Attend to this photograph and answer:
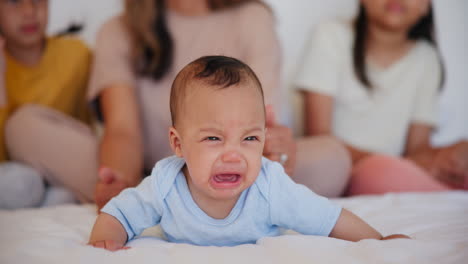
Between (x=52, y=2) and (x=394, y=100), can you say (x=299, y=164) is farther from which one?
(x=52, y=2)

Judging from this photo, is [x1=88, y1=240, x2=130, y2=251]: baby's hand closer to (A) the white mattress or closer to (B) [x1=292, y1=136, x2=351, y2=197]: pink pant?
(A) the white mattress

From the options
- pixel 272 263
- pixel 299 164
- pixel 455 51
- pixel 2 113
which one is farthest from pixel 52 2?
pixel 455 51

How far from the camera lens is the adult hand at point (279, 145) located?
94 centimetres

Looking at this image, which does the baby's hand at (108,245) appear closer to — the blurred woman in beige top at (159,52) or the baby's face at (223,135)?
the baby's face at (223,135)

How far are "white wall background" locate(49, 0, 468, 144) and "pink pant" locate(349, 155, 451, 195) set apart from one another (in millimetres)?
423

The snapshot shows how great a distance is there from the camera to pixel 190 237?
72 cm

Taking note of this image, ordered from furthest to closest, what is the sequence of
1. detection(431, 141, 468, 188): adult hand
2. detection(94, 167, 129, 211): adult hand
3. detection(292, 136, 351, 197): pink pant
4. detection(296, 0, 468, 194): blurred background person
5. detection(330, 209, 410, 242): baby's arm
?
1. detection(296, 0, 468, 194): blurred background person
2. detection(431, 141, 468, 188): adult hand
3. detection(292, 136, 351, 197): pink pant
4. detection(94, 167, 129, 211): adult hand
5. detection(330, 209, 410, 242): baby's arm

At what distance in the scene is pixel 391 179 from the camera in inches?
48.2

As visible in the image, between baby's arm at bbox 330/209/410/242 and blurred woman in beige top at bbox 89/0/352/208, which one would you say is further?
blurred woman in beige top at bbox 89/0/352/208

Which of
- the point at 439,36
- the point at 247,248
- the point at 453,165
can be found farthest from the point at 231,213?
the point at 439,36

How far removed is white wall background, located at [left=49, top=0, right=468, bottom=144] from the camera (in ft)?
5.40

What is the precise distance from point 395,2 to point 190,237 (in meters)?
1.08

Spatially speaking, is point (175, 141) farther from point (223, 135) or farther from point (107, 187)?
point (107, 187)

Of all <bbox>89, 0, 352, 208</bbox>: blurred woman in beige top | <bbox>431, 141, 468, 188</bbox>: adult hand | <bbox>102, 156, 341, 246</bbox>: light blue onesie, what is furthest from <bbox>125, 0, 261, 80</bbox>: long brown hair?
<bbox>431, 141, 468, 188</bbox>: adult hand
